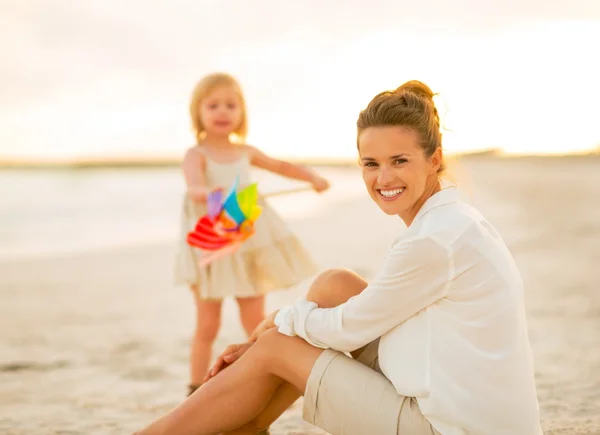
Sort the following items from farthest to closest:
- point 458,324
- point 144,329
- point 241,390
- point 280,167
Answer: point 144,329
point 280,167
point 241,390
point 458,324

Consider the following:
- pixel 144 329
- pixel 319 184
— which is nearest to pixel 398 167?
pixel 319 184

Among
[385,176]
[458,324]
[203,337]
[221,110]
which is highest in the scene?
[221,110]

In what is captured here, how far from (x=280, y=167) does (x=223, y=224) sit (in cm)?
57

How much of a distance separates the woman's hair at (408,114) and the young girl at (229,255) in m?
1.41

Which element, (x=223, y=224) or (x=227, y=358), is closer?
(x=227, y=358)

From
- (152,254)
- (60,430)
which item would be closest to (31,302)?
(152,254)

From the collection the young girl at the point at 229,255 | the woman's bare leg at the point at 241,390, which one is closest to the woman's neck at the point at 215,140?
the young girl at the point at 229,255

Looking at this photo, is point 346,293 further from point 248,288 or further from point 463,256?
point 248,288

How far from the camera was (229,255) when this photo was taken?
A: 3.55 metres

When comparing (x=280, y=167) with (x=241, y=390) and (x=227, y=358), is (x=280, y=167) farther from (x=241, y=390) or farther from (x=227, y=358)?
(x=241, y=390)

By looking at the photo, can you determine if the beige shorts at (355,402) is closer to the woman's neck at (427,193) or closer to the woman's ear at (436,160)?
the woman's neck at (427,193)

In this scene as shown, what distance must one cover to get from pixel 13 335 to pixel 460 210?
3.44m

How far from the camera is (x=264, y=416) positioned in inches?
98.7

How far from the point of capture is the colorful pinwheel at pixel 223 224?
3.39m
